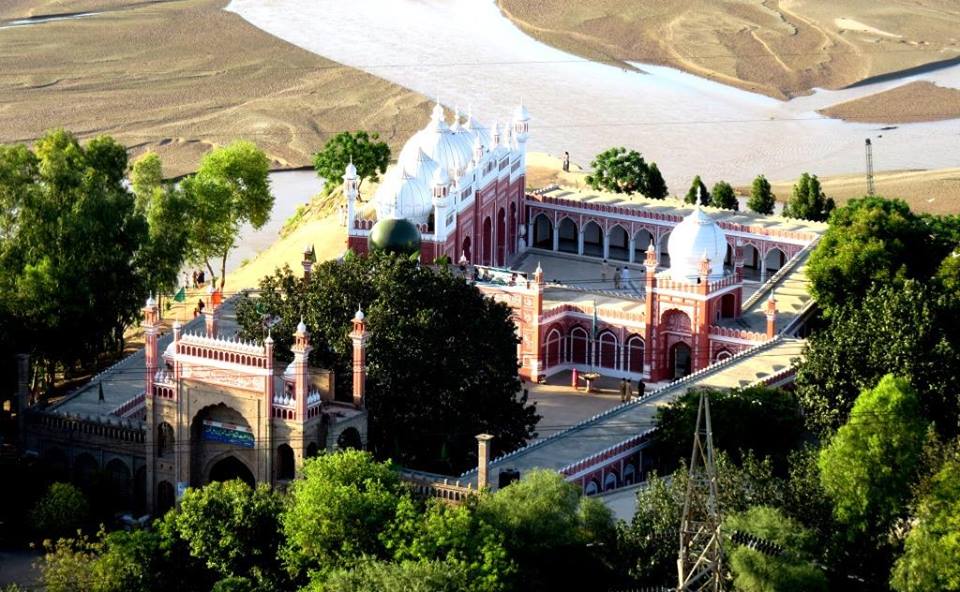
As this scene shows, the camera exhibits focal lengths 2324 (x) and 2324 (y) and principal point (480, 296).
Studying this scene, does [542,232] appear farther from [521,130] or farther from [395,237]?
[395,237]

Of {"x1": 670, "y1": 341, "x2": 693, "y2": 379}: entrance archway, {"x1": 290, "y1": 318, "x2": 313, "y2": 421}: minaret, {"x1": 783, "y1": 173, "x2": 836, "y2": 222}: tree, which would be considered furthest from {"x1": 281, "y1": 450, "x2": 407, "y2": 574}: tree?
{"x1": 783, "y1": 173, "x2": 836, "y2": 222}: tree

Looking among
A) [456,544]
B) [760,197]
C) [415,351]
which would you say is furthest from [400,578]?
[760,197]

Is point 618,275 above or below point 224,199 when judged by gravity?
below

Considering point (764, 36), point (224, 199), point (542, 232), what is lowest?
point (542, 232)

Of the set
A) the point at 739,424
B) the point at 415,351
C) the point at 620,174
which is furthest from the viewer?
the point at 620,174

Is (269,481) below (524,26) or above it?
below

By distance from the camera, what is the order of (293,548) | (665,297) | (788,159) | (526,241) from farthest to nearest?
(788,159)
(526,241)
(665,297)
(293,548)

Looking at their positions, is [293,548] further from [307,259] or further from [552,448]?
[307,259]

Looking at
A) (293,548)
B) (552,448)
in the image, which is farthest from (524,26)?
(293,548)
